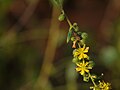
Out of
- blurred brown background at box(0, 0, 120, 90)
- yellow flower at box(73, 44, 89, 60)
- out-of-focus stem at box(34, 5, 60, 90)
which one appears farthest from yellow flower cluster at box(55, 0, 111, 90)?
out-of-focus stem at box(34, 5, 60, 90)

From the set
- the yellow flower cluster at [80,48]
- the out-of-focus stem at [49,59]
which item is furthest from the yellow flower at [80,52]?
the out-of-focus stem at [49,59]

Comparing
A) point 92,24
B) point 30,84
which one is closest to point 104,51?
point 30,84

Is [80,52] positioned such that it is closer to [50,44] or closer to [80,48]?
[80,48]

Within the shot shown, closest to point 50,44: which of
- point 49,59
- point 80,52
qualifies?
point 49,59

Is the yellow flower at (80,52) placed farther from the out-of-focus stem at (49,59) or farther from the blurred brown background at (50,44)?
the out-of-focus stem at (49,59)

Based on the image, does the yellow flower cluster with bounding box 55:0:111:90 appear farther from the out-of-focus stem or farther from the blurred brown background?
the out-of-focus stem

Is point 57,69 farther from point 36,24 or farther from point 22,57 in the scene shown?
point 36,24

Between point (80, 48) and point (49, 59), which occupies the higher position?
point (49, 59)

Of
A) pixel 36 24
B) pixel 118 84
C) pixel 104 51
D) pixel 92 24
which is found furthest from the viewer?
pixel 92 24

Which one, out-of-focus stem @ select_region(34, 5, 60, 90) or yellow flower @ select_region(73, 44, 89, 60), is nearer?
yellow flower @ select_region(73, 44, 89, 60)
